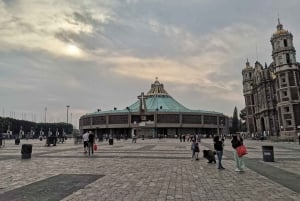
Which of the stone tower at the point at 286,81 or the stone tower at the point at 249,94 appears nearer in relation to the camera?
the stone tower at the point at 286,81

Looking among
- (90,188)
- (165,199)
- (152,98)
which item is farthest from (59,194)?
(152,98)

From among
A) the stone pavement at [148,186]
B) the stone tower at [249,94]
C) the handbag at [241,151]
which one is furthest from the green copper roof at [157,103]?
the stone pavement at [148,186]

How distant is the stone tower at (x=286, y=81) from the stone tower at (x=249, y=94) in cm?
3152

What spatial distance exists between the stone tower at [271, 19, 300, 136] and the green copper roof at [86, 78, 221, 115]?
58.4 meters

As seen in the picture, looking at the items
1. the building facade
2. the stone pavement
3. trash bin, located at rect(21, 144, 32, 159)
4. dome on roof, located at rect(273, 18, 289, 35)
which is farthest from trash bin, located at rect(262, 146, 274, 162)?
dome on roof, located at rect(273, 18, 289, 35)

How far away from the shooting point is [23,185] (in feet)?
31.5

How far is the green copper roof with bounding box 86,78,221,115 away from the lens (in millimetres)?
127938

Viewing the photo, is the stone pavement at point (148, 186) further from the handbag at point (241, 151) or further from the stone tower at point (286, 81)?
the stone tower at point (286, 81)

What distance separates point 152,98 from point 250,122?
5605cm

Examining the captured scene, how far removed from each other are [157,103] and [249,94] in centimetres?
4807

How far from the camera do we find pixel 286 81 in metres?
71.2

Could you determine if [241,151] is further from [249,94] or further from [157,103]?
[157,103]

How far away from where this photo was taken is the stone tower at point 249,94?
104250 millimetres

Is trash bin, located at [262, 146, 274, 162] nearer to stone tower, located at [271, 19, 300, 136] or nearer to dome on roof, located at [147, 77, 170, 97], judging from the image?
stone tower, located at [271, 19, 300, 136]
